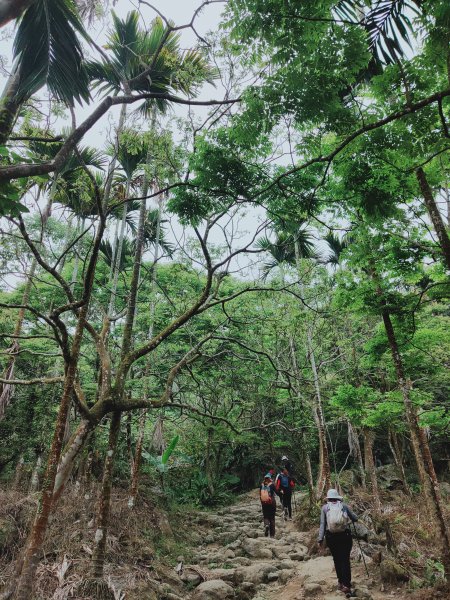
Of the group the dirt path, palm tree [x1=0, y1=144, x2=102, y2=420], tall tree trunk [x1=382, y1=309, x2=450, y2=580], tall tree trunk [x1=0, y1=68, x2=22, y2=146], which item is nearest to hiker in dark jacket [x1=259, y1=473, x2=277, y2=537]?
the dirt path

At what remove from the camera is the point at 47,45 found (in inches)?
186

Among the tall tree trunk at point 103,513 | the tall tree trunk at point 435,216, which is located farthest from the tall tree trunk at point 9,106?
the tall tree trunk at point 435,216

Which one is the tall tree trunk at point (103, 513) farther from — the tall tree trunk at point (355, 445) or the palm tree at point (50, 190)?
the tall tree trunk at point (355, 445)

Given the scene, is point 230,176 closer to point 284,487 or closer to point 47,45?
point 47,45

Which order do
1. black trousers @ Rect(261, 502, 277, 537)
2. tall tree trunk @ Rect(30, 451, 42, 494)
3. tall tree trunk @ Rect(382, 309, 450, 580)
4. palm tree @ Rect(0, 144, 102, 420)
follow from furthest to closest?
black trousers @ Rect(261, 502, 277, 537) < tall tree trunk @ Rect(30, 451, 42, 494) < palm tree @ Rect(0, 144, 102, 420) < tall tree trunk @ Rect(382, 309, 450, 580)

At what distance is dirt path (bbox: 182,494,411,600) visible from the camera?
19.1ft

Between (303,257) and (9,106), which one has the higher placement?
(303,257)

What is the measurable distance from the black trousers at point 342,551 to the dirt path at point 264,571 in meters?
0.25

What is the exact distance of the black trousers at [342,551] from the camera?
5.33 m

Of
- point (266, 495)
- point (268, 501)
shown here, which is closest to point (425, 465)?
point (266, 495)

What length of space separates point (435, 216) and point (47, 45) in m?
5.43

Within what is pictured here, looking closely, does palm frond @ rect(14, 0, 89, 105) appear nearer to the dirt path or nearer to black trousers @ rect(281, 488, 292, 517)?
the dirt path

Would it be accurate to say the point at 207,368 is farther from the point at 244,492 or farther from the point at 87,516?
the point at 244,492

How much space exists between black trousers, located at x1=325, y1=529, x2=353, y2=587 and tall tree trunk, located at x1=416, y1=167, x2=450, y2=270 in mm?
4003
